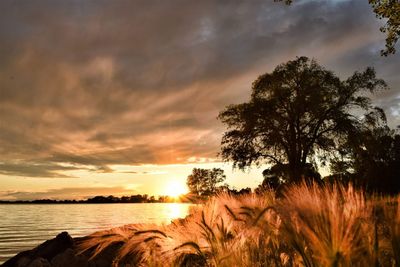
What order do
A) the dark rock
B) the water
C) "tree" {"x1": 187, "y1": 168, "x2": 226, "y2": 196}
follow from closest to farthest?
the dark rock, the water, "tree" {"x1": 187, "y1": 168, "x2": 226, "y2": 196}

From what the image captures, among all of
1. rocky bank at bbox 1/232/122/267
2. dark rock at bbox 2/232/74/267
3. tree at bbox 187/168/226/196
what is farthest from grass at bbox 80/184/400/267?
tree at bbox 187/168/226/196

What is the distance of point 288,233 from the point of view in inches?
130

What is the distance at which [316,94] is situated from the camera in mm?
34625

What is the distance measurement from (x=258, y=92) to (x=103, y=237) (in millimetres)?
32774

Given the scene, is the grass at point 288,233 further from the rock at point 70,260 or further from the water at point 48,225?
the rock at point 70,260

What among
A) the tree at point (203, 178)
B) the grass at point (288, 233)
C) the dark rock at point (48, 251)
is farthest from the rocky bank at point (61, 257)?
the tree at point (203, 178)

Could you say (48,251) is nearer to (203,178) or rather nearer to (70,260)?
(70,260)

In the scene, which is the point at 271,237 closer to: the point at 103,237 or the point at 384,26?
the point at 103,237

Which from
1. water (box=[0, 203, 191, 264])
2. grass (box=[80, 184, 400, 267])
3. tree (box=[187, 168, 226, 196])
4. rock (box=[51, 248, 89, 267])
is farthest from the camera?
tree (box=[187, 168, 226, 196])

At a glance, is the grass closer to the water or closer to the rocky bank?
the water

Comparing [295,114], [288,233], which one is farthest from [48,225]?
[288,233]

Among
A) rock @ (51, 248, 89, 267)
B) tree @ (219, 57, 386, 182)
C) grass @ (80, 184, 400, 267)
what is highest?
tree @ (219, 57, 386, 182)

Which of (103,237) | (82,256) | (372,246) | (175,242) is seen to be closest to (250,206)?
(175,242)

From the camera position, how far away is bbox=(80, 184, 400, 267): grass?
9.21 feet
